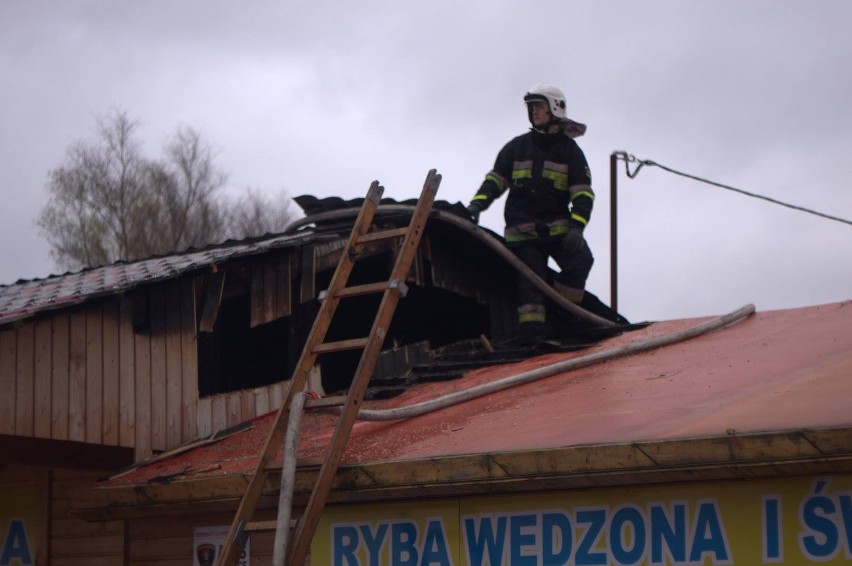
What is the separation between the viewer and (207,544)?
7480 millimetres

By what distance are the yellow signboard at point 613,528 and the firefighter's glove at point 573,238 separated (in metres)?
3.48

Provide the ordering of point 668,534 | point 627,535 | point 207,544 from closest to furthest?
point 668,534
point 627,535
point 207,544

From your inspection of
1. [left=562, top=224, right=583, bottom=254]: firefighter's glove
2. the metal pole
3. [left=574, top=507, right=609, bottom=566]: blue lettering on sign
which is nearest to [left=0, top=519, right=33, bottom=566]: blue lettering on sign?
[left=562, top=224, right=583, bottom=254]: firefighter's glove

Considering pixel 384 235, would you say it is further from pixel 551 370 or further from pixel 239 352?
pixel 239 352

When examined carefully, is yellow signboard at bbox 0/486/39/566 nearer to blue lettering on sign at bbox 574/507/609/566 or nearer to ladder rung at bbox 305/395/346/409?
ladder rung at bbox 305/395/346/409

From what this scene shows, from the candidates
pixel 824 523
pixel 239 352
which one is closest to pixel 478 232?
pixel 239 352

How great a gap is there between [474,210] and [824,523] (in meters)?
5.10

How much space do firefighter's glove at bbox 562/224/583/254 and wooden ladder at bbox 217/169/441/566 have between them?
7.92ft

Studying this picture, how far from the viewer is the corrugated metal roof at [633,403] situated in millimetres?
5281

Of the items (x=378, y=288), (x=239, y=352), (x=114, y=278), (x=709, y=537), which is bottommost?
(x=709, y=537)

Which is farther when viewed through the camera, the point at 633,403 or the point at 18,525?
the point at 18,525

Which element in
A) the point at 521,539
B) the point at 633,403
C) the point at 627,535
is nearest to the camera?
the point at 627,535

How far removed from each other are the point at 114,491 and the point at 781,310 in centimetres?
496

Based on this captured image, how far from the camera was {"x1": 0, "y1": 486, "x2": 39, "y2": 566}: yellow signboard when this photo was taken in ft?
29.0
